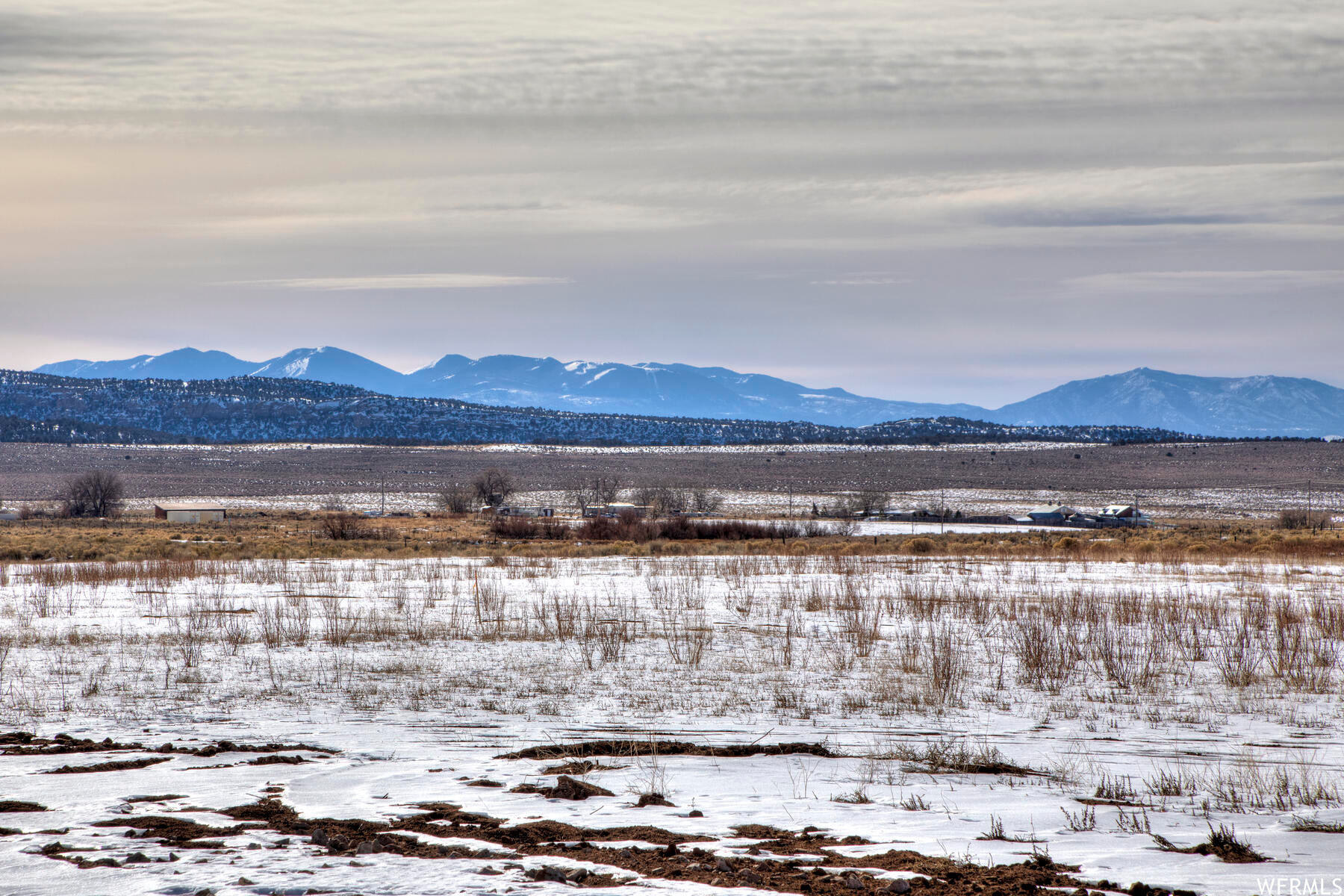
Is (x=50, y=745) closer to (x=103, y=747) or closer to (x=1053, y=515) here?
(x=103, y=747)

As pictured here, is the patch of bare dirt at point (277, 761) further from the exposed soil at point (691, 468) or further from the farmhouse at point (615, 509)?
the exposed soil at point (691, 468)

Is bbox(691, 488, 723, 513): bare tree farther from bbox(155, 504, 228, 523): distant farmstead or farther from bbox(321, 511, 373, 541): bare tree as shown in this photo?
bbox(155, 504, 228, 523): distant farmstead

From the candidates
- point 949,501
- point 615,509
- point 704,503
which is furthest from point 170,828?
point 949,501

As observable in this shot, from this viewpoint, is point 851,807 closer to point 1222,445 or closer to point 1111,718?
point 1111,718

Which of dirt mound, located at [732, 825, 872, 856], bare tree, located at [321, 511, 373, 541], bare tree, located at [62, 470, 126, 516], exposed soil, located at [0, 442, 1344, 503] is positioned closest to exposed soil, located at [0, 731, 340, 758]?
dirt mound, located at [732, 825, 872, 856]

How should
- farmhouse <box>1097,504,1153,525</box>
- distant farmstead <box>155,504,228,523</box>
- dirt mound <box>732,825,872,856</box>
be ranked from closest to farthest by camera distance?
dirt mound <box>732,825,872,856</box>
farmhouse <box>1097,504,1153,525</box>
distant farmstead <box>155,504,228,523</box>

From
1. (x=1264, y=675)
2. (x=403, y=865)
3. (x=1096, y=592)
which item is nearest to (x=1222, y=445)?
(x=1096, y=592)

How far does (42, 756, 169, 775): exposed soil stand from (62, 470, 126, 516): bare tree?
65425mm

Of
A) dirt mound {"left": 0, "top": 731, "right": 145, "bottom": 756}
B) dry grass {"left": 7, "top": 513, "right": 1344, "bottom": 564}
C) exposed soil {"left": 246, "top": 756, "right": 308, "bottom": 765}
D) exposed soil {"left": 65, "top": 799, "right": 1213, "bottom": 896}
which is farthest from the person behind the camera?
dry grass {"left": 7, "top": 513, "right": 1344, "bottom": 564}

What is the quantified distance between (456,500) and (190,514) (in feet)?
56.8

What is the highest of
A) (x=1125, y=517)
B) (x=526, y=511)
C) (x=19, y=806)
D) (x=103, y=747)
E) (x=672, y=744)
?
(x=19, y=806)

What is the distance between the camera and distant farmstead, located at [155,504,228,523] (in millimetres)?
59781

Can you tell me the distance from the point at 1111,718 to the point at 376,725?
664 centimetres

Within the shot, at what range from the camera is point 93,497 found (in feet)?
216
